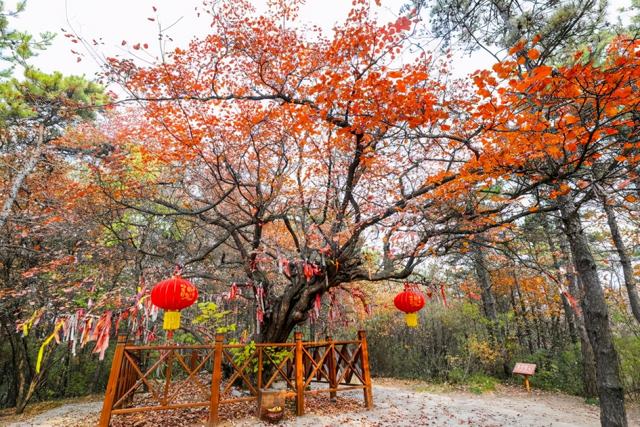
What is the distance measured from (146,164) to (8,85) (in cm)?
336

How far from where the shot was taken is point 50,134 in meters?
8.79

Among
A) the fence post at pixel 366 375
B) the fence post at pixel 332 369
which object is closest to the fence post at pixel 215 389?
the fence post at pixel 332 369

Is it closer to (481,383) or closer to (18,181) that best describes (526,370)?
(481,383)

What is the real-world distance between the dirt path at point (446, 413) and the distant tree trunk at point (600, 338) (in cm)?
180

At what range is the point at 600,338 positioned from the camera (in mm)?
4480

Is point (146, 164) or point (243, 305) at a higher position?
point (146, 164)

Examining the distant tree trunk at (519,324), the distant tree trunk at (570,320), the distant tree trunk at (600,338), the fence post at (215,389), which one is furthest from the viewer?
the distant tree trunk at (519,324)

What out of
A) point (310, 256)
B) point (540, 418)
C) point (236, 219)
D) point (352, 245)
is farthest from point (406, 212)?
point (236, 219)

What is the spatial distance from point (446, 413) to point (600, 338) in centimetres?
331

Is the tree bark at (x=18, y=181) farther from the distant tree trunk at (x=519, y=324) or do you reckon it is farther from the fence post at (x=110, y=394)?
the distant tree trunk at (x=519, y=324)

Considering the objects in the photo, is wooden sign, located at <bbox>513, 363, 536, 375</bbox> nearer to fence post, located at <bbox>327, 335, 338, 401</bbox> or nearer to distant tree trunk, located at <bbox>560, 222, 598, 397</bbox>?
distant tree trunk, located at <bbox>560, 222, 598, 397</bbox>

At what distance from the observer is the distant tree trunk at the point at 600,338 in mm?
4195

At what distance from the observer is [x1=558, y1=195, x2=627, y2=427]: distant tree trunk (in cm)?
420

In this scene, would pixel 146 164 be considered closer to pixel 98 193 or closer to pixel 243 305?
pixel 98 193
